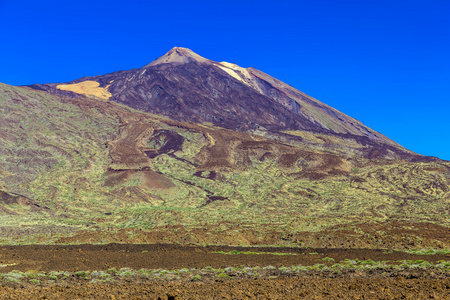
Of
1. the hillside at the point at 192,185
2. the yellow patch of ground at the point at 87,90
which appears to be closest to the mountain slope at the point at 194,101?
the yellow patch of ground at the point at 87,90

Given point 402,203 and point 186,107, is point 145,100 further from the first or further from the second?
point 402,203

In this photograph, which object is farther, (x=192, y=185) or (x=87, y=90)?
(x=87, y=90)

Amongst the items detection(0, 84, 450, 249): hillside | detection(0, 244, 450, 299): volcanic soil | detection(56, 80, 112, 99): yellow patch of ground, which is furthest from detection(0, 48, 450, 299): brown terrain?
detection(56, 80, 112, 99): yellow patch of ground

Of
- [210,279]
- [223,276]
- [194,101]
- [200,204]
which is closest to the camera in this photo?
[210,279]

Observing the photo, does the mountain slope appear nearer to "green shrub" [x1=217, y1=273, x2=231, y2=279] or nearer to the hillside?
the hillside

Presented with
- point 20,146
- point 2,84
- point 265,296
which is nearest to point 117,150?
point 20,146

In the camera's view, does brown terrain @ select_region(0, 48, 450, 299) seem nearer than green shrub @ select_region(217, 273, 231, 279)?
Yes

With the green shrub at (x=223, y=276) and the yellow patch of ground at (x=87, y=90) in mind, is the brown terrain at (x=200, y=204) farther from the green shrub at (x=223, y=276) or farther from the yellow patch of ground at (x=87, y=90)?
the yellow patch of ground at (x=87, y=90)

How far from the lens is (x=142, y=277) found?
23.7 metres

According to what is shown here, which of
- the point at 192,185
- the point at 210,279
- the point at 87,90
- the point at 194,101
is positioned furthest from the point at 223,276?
the point at 87,90

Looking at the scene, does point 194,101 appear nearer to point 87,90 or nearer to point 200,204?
point 87,90

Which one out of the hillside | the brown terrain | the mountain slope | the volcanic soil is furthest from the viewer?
the mountain slope

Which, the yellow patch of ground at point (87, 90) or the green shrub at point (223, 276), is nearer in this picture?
the green shrub at point (223, 276)

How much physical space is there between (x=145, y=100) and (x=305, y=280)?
6550 inches
